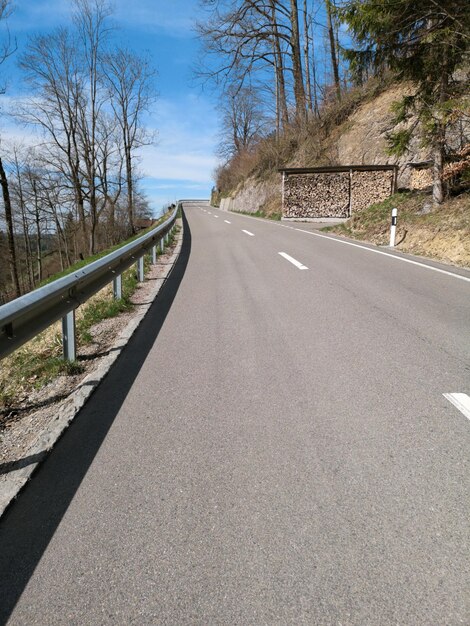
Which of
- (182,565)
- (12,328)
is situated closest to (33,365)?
(12,328)

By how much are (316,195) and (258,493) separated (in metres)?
25.8

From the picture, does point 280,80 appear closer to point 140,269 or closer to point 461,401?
point 140,269

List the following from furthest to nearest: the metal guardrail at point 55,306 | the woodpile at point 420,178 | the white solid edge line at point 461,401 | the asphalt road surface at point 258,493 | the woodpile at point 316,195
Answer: the woodpile at point 316,195
the woodpile at point 420,178
the metal guardrail at point 55,306
the white solid edge line at point 461,401
the asphalt road surface at point 258,493

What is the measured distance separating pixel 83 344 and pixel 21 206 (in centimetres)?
3627

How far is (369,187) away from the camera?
24125mm

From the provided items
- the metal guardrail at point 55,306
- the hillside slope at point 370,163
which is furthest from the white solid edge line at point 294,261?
the metal guardrail at point 55,306

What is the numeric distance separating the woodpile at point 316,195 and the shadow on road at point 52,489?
2333 cm

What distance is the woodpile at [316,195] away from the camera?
82.9 feet

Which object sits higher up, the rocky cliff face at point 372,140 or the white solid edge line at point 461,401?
the rocky cliff face at point 372,140

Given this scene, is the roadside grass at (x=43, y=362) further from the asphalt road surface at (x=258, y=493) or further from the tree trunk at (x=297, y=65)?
the tree trunk at (x=297, y=65)

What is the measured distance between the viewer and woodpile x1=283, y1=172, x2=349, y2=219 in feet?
82.9

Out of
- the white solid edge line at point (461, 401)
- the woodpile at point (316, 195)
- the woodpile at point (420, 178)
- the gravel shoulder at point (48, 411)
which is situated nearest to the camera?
the gravel shoulder at point (48, 411)

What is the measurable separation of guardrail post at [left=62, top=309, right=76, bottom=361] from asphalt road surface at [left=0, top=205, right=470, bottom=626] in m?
0.59

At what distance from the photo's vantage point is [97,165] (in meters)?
28.6
